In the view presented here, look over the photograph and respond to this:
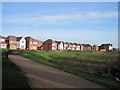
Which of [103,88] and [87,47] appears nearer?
[103,88]

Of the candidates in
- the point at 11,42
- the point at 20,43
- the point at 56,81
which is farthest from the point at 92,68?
the point at 20,43

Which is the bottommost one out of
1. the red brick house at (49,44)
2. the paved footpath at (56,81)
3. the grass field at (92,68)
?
the grass field at (92,68)

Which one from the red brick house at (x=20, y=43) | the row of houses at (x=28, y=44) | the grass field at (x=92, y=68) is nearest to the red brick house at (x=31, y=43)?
the row of houses at (x=28, y=44)

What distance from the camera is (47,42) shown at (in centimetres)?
6134

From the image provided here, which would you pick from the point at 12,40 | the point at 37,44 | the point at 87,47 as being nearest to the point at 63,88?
the point at 12,40

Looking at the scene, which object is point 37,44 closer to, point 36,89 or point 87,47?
point 87,47

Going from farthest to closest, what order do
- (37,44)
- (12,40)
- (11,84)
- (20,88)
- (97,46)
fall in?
(97,46) < (37,44) < (12,40) < (11,84) < (20,88)

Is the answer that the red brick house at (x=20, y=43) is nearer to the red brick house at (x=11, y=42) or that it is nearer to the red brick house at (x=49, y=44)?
the red brick house at (x=11, y=42)

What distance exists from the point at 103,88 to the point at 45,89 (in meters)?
3.23

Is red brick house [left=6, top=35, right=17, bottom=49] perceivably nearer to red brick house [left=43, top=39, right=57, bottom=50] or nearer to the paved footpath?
red brick house [left=43, top=39, right=57, bottom=50]

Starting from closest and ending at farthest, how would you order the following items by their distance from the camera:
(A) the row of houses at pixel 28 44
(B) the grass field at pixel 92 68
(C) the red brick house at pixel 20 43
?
1. (B) the grass field at pixel 92 68
2. (A) the row of houses at pixel 28 44
3. (C) the red brick house at pixel 20 43

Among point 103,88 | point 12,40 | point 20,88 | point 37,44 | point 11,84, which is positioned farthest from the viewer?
point 37,44

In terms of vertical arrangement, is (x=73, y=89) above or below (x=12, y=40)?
below

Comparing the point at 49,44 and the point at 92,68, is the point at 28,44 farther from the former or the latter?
the point at 92,68
